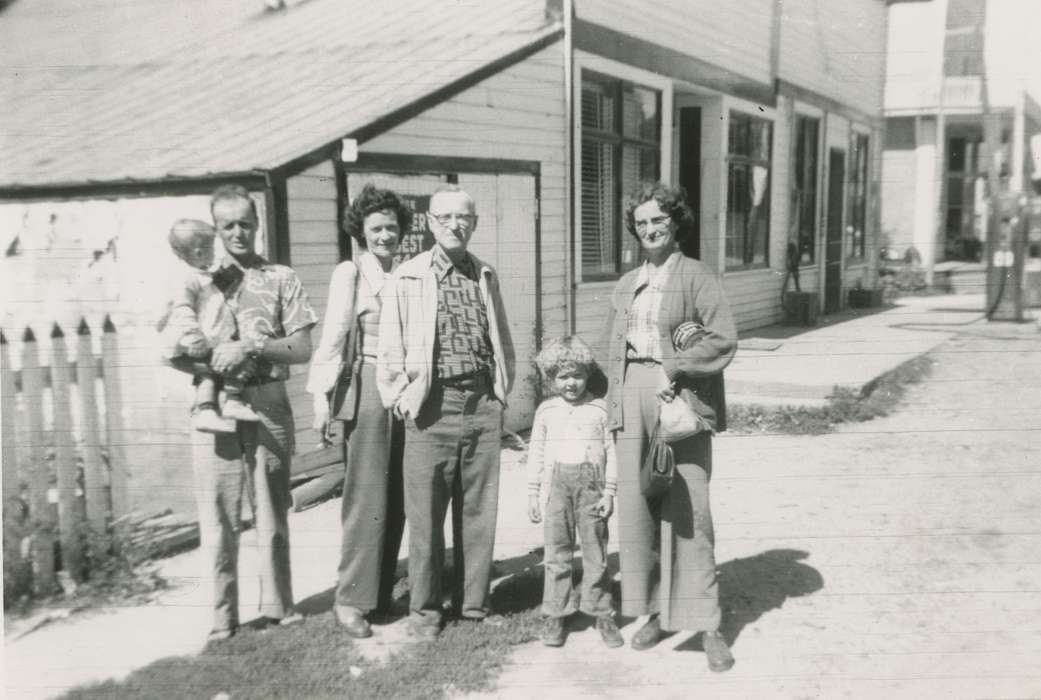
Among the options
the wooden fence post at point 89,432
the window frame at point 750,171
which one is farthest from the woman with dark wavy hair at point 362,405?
the window frame at point 750,171

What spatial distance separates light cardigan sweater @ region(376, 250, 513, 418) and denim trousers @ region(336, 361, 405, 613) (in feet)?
0.43

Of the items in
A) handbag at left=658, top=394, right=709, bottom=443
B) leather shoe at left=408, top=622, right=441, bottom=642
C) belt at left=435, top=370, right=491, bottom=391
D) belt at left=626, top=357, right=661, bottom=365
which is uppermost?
belt at left=626, top=357, right=661, bottom=365

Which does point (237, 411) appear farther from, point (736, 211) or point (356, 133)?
point (736, 211)

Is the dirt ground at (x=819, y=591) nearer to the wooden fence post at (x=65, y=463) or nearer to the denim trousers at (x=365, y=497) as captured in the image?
the denim trousers at (x=365, y=497)

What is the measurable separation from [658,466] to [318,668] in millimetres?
1429

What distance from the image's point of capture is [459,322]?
349 cm

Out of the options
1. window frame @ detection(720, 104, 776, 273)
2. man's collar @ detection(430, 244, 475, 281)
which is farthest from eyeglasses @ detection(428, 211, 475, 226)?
window frame @ detection(720, 104, 776, 273)

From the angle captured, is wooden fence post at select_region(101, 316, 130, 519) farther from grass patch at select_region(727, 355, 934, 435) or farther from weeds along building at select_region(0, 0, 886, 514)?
grass patch at select_region(727, 355, 934, 435)

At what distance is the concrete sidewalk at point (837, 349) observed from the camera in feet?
24.1

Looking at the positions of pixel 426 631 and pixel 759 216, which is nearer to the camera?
pixel 426 631

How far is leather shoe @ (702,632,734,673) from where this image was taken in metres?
3.26

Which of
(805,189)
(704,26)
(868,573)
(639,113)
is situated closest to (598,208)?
(639,113)

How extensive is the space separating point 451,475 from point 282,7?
483cm

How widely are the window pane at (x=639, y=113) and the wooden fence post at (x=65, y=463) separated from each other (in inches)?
208
